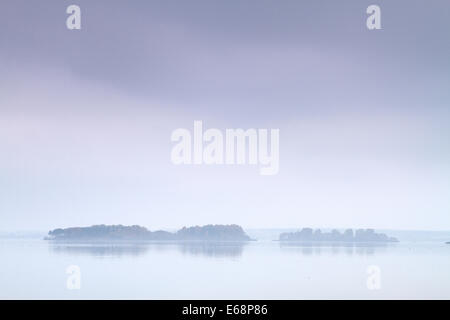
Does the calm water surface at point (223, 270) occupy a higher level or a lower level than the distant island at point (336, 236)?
lower

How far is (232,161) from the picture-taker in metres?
10.6

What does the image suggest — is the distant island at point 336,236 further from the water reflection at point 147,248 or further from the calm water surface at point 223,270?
the water reflection at point 147,248

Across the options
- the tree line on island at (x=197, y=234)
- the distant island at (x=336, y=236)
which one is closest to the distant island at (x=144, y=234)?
the tree line on island at (x=197, y=234)

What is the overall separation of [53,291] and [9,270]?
0.43 meters

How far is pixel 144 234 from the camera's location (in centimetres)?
1091

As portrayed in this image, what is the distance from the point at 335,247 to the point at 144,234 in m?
1.60

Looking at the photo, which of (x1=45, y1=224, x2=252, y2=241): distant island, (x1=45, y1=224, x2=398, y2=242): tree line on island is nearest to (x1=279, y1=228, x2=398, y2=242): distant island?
(x1=45, y1=224, x2=398, y2=242): tree line on island

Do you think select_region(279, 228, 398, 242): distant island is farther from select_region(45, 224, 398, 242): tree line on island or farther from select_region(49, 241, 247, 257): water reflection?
select_region(49, 241, 247, 257): water reflection

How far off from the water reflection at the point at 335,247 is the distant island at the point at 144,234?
1.33ft

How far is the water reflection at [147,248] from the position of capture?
1066 centimetres

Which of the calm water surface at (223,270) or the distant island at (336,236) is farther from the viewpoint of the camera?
the distant island at (336,236)
